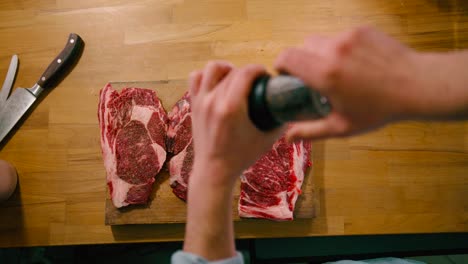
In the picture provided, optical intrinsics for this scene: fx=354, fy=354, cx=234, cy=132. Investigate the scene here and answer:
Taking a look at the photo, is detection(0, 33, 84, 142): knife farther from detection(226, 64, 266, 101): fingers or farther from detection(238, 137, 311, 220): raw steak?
detection(226, 64, 266, 101): fingers

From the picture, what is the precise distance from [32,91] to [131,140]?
0.61m

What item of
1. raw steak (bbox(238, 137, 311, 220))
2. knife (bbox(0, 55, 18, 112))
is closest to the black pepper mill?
raw steak (bbox(238, 137, 311, 220))

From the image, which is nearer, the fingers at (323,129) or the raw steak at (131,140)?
the fingers at (323,129)

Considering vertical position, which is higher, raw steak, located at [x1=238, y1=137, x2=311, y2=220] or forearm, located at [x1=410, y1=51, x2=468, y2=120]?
forearm, located at [x1=410, y1=51, x2=468, y2=120]

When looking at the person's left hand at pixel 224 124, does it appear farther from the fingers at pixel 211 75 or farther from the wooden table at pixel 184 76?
the wooden table at pixel 184 76

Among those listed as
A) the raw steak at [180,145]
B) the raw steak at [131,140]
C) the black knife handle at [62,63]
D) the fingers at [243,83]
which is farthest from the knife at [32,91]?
the fingers at [243,83]

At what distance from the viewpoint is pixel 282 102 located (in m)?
0.74

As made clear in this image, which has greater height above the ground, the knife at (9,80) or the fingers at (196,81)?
the fingers at (196,81)

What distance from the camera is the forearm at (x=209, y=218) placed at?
2.80ft

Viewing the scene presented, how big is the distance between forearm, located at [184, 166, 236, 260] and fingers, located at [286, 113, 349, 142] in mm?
233

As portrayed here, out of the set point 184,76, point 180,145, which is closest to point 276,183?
point 180,145

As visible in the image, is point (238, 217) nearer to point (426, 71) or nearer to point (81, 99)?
point (81, 99)

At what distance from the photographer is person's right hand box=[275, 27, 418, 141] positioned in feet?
1.95

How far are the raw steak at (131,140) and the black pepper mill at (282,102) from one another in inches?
40.2
